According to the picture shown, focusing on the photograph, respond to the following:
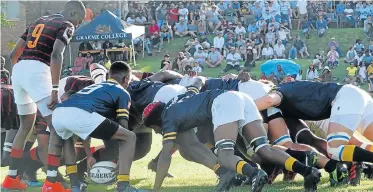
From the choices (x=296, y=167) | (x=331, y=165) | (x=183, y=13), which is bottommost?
(x=331, y=165)

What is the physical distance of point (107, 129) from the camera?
779cm

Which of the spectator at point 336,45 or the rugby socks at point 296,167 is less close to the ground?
the rugby socks at point 296,167

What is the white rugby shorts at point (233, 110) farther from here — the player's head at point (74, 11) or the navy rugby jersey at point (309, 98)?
the player's head at point (74, 11)

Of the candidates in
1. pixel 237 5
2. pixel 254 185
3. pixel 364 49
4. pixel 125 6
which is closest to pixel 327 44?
pixel 364 49

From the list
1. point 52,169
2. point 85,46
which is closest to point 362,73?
point 85,46

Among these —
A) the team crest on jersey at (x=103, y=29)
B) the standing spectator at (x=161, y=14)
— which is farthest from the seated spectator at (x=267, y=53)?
the team crest on jersey at (x=103, y=29)

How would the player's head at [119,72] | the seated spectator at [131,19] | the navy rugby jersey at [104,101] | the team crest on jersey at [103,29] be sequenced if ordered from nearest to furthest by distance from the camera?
the navy rugby jersey at [104,101] < the player's head at [119,72] < the team crest on jersey at [103,29] < the seated spectator at [131,19]

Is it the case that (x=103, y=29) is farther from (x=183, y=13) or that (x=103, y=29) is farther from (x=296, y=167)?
(x=296, y=167)

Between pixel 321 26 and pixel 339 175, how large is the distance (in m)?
20.0

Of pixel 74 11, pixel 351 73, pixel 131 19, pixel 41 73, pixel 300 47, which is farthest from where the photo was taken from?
pixel 131 19

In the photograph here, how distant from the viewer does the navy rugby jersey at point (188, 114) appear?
25.5 feet

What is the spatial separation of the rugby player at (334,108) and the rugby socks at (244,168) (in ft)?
3.96

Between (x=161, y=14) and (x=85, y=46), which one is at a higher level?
(x=161, y=14)

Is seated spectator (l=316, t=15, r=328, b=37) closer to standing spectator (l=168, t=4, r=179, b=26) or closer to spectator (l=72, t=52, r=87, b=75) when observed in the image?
standing spectator (l=168, t=4, r=179, b=26)
